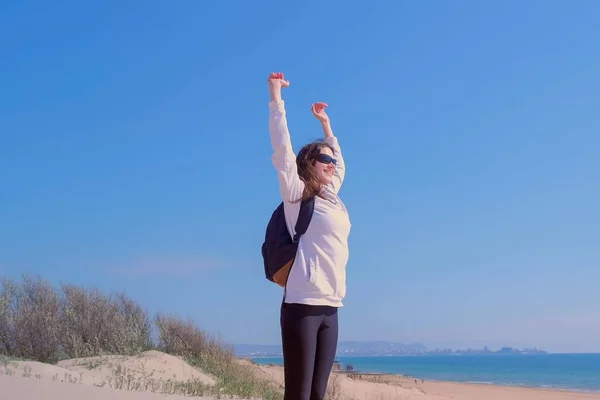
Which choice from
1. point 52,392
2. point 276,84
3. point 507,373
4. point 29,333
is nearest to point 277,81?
point 276,84

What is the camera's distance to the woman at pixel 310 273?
2777 mm

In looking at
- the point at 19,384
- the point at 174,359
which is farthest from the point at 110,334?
the point at 19,384

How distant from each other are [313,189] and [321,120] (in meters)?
0.83

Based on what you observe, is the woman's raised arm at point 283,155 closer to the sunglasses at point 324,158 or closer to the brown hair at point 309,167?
the brown hair at point 309,167

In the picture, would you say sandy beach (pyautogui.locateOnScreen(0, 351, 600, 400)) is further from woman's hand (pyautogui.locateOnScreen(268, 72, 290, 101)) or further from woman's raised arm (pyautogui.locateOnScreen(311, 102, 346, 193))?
woman's hand (pyautogui.locateOnScreen(268, 72, 290, 101))

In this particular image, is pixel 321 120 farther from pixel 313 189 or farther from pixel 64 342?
pixel 64 342

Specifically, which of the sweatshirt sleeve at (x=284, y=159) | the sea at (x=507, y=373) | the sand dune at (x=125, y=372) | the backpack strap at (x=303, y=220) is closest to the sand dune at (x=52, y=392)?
the sand dune at (x=125, y=372)

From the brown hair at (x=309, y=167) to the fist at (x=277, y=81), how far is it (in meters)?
0.31

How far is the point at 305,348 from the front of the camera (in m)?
2.76

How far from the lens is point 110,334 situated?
11.6 m

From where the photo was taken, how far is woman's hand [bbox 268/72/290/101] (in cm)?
306

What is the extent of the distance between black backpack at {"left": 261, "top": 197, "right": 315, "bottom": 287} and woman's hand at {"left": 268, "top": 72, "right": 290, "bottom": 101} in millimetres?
522

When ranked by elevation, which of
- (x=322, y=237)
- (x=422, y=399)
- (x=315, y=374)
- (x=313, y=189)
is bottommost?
(x=422, y=399)

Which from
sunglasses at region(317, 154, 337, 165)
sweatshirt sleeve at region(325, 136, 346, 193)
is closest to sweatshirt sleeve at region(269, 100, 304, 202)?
sunglasses at region(317, 154, 337, 165)
